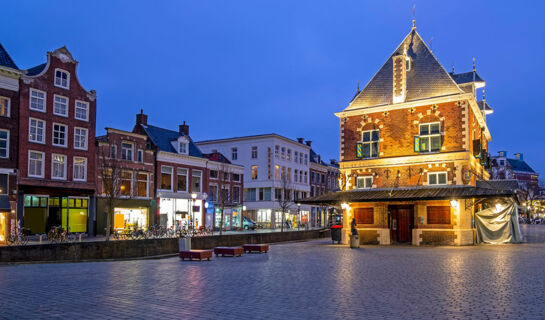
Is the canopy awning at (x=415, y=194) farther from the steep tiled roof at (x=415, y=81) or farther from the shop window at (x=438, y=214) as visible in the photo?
the steep tiled roof at (x=415, y=81)

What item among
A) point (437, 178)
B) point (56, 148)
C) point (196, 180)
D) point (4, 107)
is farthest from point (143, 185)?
point (437, 178)

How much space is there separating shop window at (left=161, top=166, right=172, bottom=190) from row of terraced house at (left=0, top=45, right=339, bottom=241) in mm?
99

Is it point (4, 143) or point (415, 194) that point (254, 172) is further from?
point (415, 194)

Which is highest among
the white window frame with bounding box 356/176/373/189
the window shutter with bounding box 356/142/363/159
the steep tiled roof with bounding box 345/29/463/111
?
the steep tiled roof with bounding box 345/29/463/111

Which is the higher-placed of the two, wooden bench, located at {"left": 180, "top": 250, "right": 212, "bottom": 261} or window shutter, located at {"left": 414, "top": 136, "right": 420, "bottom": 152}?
window shutter, located at {"left": 414, "top": 136, "right": 420, "bottom": 152}

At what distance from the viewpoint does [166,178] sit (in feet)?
163

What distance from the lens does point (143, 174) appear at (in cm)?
4662

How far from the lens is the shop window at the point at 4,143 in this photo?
34031mm

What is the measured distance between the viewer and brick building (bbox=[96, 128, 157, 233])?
41.7m

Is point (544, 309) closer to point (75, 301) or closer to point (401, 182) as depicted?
point (75, 301)

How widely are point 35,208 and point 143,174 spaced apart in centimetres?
1139

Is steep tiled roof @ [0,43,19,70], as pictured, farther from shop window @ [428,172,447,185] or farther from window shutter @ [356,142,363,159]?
shop window @ [428,172,447,185]

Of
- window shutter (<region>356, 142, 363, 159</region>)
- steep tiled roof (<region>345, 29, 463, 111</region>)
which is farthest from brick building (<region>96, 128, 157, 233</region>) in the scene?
steep tiled roof (<region>345, 29, 463, 111</region>)

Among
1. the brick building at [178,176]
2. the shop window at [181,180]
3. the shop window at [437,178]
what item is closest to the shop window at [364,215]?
the shop window at [437,178]
